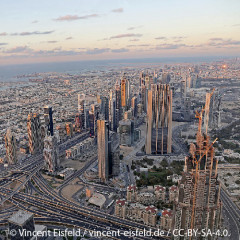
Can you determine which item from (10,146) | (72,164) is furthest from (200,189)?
(10,146)

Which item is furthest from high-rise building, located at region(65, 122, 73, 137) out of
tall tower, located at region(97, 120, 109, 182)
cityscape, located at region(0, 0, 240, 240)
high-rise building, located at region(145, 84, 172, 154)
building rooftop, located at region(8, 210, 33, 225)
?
building rooftop, located at region(8, 210, 33, 225)

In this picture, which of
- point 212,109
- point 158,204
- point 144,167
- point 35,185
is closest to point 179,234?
point 158,204

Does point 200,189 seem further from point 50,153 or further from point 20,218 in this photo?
point 50,153

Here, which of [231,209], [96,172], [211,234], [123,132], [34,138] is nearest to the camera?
[211,234]

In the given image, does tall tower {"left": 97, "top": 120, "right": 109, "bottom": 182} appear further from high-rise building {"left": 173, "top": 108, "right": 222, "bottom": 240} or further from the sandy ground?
high-rise building {"left": 173, "top": 108, "right": 222, "bottom": 240}

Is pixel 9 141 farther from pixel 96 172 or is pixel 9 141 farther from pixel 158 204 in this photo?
pixel 158 204

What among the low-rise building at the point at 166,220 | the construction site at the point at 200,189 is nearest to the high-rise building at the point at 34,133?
the low-rise building at the point at 166,220
